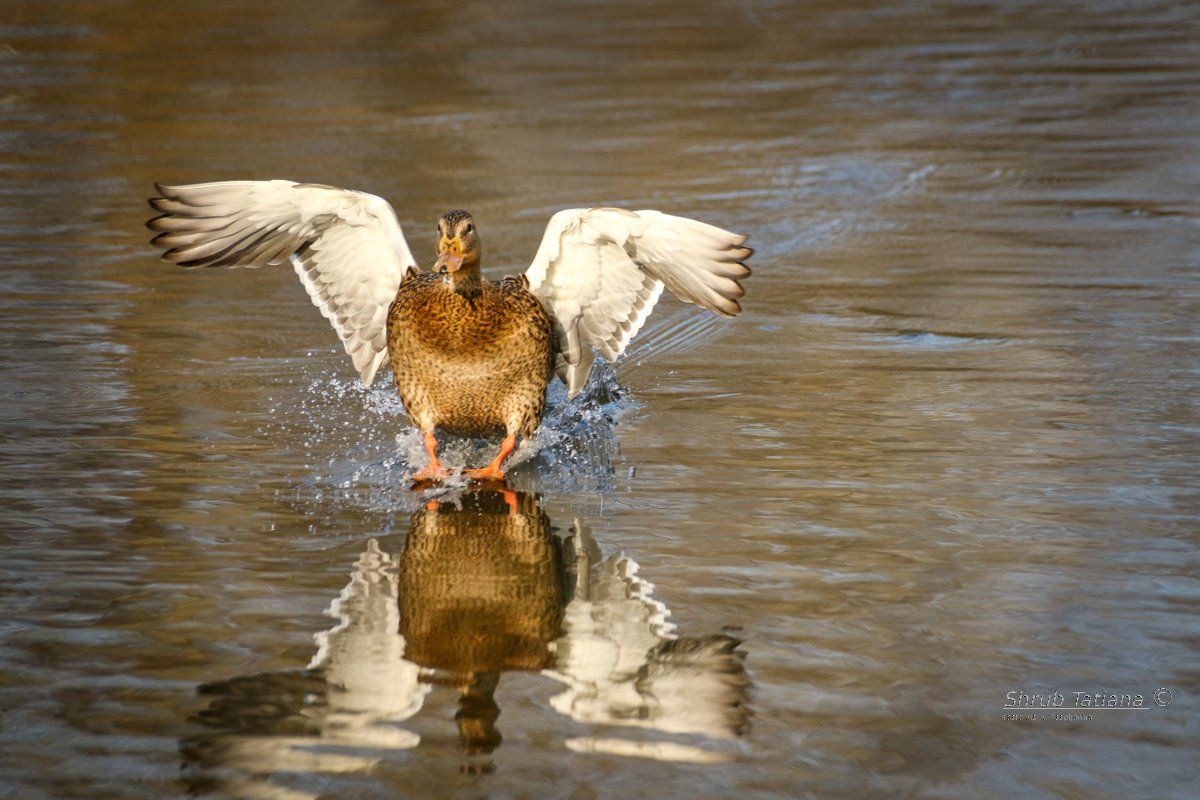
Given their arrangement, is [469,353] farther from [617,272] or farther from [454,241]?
[617,272]

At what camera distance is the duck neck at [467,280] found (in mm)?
6703

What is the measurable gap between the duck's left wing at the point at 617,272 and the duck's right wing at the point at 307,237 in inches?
24.8

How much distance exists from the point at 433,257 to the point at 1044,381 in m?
4.11

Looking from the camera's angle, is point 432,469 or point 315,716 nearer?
point 315,716

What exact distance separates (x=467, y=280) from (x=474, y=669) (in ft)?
7.54

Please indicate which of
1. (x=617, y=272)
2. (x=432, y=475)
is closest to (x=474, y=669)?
(x=432, y=475)

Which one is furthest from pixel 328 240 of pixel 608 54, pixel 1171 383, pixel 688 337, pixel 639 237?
pixel 608 54

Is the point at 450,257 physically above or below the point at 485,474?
above

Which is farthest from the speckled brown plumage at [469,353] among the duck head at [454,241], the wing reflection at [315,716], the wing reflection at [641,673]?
the wing reflection at [315,716]

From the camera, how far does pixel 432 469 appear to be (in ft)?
22.2

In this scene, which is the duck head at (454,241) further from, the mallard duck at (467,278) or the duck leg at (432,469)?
the duck leg at (432,469)

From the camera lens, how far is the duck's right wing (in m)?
6.98

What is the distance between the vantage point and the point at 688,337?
29.0ft

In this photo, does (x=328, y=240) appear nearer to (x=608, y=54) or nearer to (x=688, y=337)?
(x=688, y=337)
